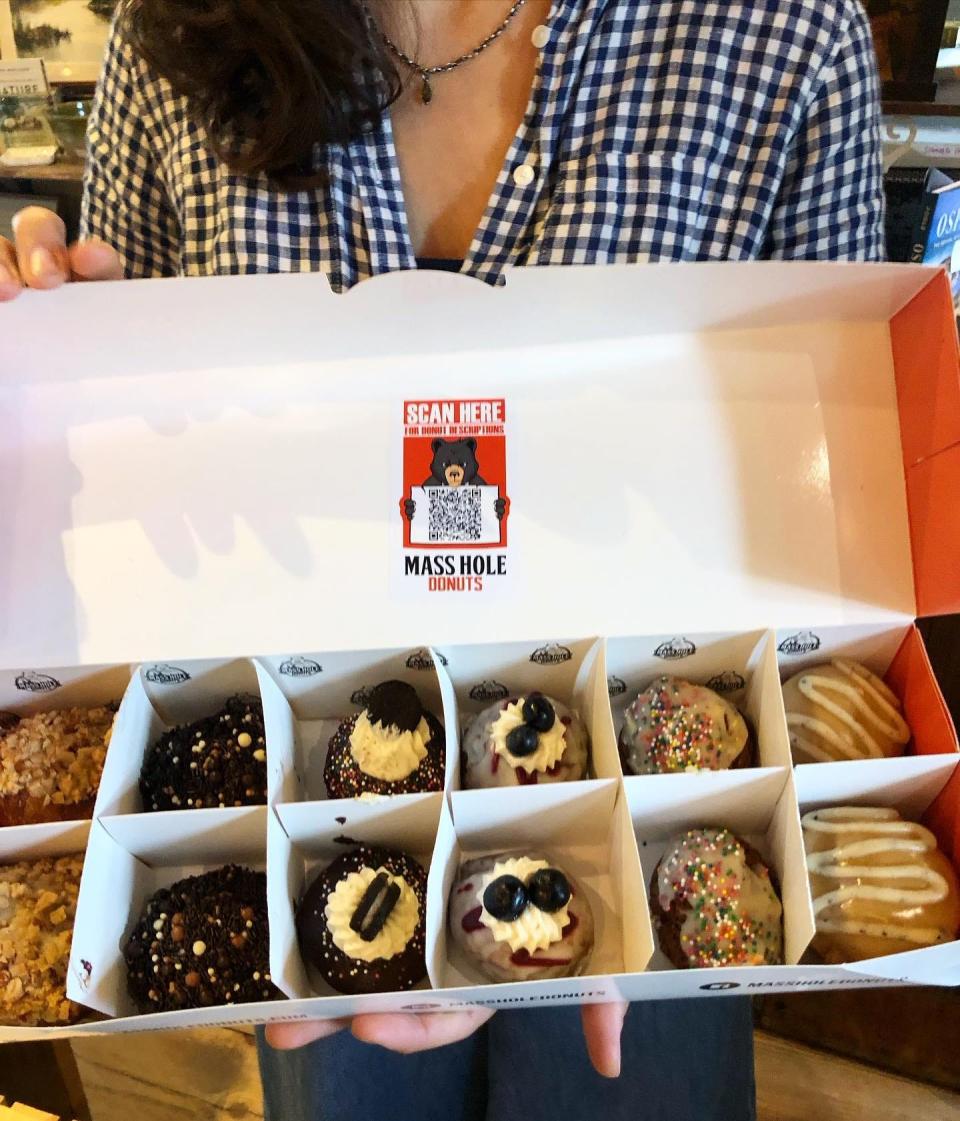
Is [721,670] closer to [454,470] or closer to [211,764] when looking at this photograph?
[454,470]

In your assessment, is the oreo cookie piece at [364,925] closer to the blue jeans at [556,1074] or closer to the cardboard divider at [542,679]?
the cardboard divider at [542,679]

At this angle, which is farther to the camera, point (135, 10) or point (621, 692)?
point (621, 692)

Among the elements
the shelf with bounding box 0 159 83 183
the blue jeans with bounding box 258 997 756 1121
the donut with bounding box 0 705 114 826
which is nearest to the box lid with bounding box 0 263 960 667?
the donut with bounding box 0 705 114 826

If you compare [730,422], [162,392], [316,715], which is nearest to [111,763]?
[316,715]

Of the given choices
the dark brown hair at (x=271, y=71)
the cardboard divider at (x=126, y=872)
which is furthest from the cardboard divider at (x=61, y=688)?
the dark brown hair at (x=271, y=71)

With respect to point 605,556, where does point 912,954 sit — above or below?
below

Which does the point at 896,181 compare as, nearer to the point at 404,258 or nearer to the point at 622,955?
the point at 404,258

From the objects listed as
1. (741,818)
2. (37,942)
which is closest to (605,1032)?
(741,818)
